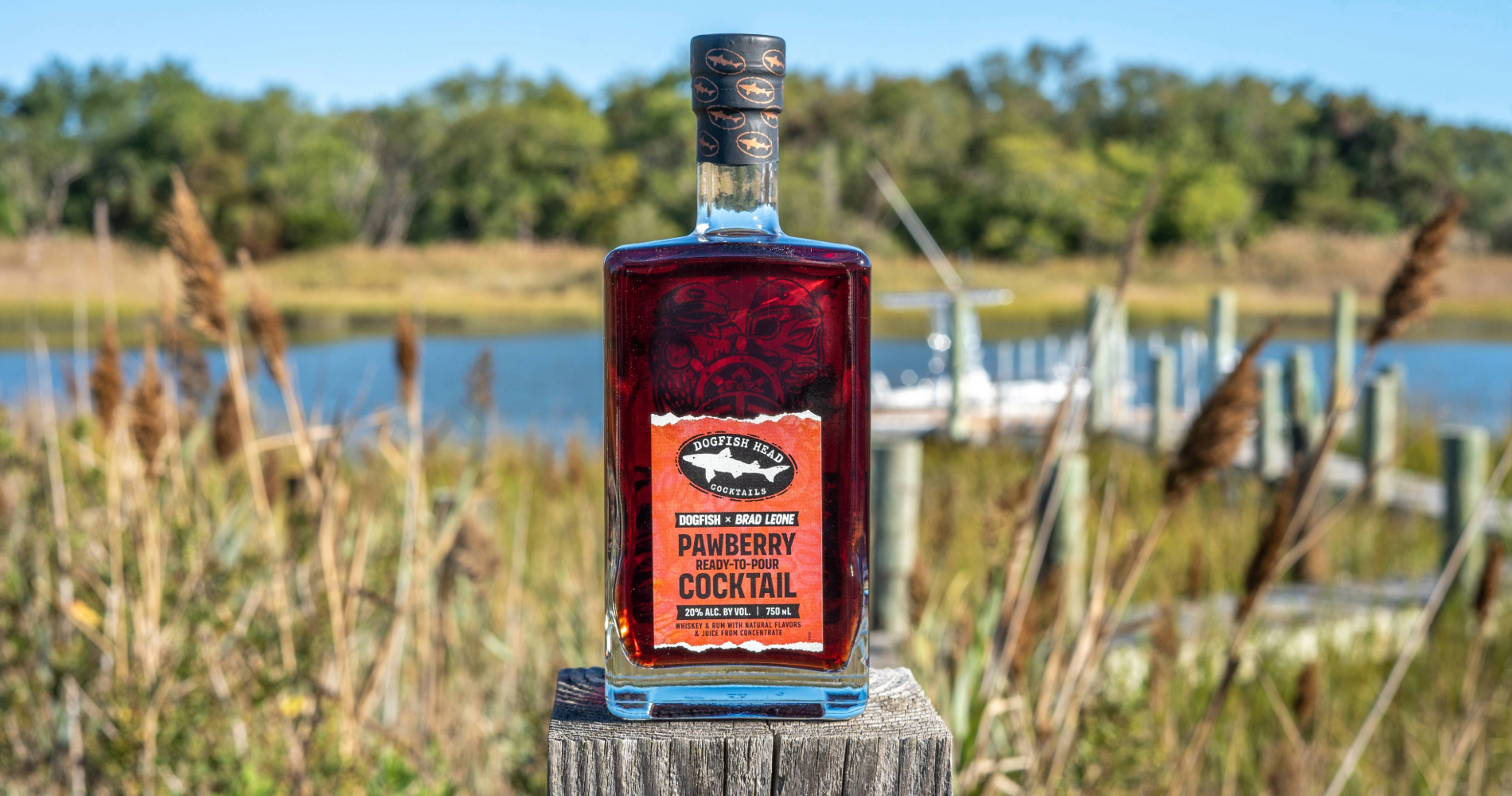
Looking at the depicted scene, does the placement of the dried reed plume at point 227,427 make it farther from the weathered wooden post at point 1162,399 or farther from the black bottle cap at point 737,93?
the weathered wooden post at point 1162,399

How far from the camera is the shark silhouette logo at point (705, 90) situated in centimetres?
89

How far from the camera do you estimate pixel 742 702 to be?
0.89 meters

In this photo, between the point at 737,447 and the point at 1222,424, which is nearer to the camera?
the point at 737,447

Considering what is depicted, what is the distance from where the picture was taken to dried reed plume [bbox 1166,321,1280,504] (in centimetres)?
128

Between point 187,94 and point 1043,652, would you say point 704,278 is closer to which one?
point 1043,652

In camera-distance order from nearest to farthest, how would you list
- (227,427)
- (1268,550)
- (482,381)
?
(1268,550), (227,427), (482,381)

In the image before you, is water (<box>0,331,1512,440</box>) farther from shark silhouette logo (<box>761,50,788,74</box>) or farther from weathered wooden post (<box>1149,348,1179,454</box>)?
shark silhouette logo (<box>761,50,788,74</box>)

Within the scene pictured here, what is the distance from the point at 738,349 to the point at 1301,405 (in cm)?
464

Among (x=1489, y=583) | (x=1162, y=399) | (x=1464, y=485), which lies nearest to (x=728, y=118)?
(x=1489, y=583)

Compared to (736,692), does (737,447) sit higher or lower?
higher

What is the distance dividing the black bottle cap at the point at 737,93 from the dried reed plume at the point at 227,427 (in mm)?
1473

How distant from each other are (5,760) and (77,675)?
0.21m

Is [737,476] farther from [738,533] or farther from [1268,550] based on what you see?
[1268,550]

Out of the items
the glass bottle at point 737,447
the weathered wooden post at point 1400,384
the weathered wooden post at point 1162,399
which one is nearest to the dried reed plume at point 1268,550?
the glass bottle at point 737,447
